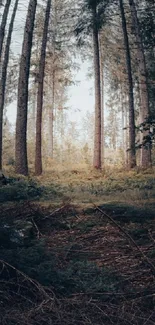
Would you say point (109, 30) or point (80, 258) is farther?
point (109, 30)

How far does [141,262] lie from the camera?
3854mm

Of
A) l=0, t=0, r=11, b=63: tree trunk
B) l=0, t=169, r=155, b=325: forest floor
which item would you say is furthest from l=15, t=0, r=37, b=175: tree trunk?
l=0, t=169, r=155, b=325: forest floor

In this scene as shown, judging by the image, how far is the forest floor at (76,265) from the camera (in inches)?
111

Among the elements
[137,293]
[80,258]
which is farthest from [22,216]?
[137,293]

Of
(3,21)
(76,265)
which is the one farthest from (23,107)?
(76,265)

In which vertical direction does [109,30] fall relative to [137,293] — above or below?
above

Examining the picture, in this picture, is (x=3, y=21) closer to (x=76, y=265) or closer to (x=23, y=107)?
(x=23, y=107)

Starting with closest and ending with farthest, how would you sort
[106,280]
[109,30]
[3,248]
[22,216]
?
1. [106,280]
2. [3,248]
3. [22,216]
4. [109,30]

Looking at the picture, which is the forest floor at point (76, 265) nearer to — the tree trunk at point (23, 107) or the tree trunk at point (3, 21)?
the tree trunk at point (23, 107)

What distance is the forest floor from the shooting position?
2809 mm

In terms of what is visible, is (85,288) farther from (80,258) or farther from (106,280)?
(80,258)

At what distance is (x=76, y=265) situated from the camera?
380 centimetres

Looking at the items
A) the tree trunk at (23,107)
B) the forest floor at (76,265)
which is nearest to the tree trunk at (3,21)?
the tree trunk at (23,107)

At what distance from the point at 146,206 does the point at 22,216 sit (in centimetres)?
227
